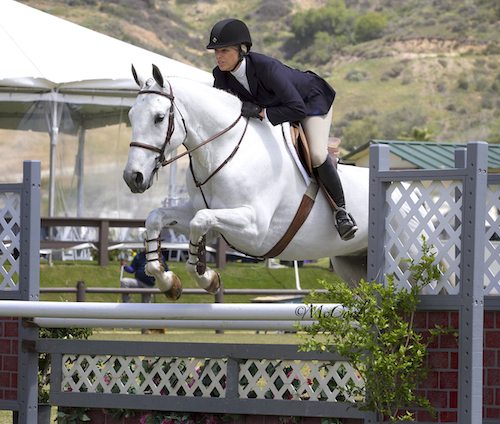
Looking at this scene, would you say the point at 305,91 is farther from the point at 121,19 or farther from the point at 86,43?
the point at 121,19

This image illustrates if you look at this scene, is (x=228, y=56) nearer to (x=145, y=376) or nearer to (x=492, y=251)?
(x=145, y=376)

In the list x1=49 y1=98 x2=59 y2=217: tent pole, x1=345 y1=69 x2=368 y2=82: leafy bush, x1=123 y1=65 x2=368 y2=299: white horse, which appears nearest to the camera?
x1=123 y1=65 x2=368 y2=299: white horse

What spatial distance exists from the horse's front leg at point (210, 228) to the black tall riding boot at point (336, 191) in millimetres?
559

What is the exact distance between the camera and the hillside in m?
60.3

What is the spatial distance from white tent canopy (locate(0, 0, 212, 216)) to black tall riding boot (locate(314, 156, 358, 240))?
350 inches

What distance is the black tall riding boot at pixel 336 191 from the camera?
21.2 feet

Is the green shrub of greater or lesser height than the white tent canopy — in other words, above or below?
above

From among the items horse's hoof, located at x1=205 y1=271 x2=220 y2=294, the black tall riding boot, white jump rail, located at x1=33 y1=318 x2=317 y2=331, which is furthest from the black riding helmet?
white jump rail, located at x1=33 y1=318 x2=317 y2=331

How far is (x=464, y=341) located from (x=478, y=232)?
0.46m

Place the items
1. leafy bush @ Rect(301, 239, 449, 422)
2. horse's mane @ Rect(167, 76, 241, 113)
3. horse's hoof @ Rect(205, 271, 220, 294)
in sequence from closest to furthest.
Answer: leafy bush @ Rect(301, 239, 449, 422) → horse's hoof @ Rect(205, 271, 220, 294) → horse's mane @ Rect(167, 76, 241, 113)

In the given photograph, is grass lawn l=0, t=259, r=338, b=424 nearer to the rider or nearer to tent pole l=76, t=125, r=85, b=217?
tent pole l=76, t=125, r=85, b=217

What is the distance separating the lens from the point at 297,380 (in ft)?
18.8

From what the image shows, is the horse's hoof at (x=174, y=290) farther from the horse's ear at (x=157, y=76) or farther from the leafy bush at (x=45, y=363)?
the horse's ear at (x=157, y=76)

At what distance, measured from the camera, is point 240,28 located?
6.31 m
